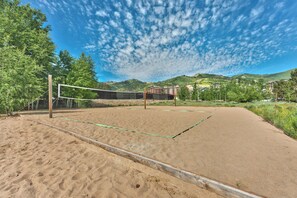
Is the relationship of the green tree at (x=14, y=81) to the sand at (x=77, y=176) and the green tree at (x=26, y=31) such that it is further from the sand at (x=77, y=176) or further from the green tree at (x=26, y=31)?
the sand at (x=77, y=176)

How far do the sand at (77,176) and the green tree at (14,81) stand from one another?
295 inches

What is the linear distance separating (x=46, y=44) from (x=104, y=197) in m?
23.3

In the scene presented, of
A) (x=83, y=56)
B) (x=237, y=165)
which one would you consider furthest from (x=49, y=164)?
(x=83, y=56)

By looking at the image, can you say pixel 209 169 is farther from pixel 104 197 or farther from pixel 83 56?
pixel 83 56

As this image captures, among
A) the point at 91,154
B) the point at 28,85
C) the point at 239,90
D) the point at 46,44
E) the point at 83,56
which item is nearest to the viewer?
the point at 91,154

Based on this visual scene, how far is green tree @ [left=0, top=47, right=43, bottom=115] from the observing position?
8.93 meters

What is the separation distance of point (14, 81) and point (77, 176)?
10.7 m

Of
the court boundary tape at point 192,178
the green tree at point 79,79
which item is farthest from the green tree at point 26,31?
the court boundary tape at point 192,178

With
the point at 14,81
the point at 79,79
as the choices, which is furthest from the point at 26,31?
the point at 14,81

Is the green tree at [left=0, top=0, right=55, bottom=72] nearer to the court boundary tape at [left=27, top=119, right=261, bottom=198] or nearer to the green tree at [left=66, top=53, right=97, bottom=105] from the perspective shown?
the green tree at [left=66, top=53, right=97, bottom=105]

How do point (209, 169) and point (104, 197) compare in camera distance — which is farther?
point (209, 169)

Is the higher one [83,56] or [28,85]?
Result: [83,56]

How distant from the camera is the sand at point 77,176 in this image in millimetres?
1993

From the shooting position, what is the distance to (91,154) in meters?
3.29
